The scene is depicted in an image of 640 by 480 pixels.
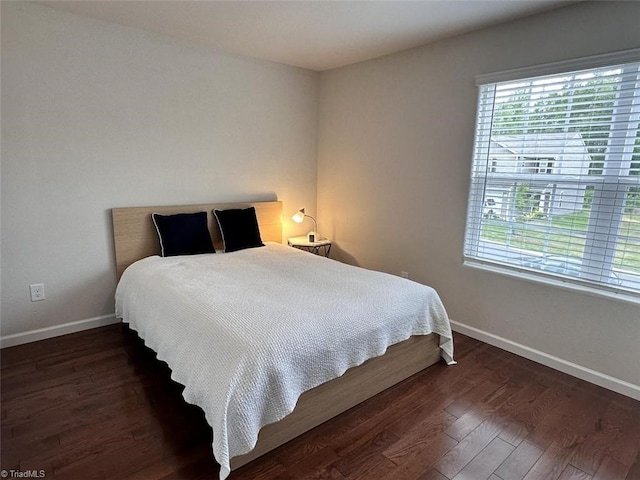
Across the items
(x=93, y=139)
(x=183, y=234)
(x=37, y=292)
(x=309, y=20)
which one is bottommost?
(x=37, y=292)

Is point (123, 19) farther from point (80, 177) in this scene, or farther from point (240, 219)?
point (240, 219)

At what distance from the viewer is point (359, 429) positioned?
6.28 ft

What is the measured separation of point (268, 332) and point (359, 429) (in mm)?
743

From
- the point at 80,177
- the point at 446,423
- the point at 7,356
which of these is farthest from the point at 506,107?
the point at 7,356

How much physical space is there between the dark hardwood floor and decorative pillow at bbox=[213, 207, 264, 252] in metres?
1.20

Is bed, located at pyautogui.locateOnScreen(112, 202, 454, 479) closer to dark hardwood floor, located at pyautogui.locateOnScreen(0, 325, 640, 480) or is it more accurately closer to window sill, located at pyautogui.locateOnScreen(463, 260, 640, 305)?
dark hardwood floor, located at pyautogui.locateOnScreen(0, 325, 640, 480)

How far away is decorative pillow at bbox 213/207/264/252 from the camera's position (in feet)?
10.9

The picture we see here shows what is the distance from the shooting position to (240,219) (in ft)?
11.2

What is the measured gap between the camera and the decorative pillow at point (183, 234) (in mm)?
3027

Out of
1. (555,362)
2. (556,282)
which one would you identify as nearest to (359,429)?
(555,362)

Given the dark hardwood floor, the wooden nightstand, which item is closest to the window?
the dark hardwood floor

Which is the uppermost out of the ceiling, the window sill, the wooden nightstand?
the ceiling

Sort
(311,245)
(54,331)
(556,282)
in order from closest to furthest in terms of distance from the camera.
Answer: (556,282) < (54,331) < (311,245)

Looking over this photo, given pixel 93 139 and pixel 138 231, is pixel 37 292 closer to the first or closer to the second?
pixel 138 231
